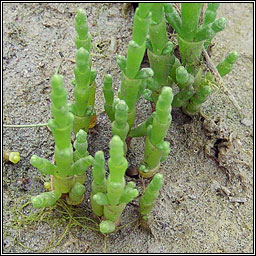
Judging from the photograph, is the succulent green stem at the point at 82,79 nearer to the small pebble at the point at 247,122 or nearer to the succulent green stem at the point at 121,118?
the succulent green stem at the point at 121,118

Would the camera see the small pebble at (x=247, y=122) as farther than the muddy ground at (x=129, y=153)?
Yes

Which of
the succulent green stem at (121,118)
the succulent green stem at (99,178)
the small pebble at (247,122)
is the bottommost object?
the small pebble at (247,122)

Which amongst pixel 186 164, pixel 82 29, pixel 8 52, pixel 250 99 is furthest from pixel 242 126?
pixel 8 52

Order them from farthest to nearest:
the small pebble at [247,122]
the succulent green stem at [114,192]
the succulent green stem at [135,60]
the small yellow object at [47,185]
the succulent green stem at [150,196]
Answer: the small pebble at [247,122] → the small yellow object at [47,185] → the succulent green stem at [150,196] → the succulent green stem at [135,60] → the succulent green stem at [114,192]

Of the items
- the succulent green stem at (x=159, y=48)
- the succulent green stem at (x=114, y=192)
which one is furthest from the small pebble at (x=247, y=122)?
the succulent green stem at (x=114, y=192)

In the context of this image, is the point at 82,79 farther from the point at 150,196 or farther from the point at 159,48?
the point at 150,196

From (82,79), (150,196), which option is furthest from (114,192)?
(82,79)
